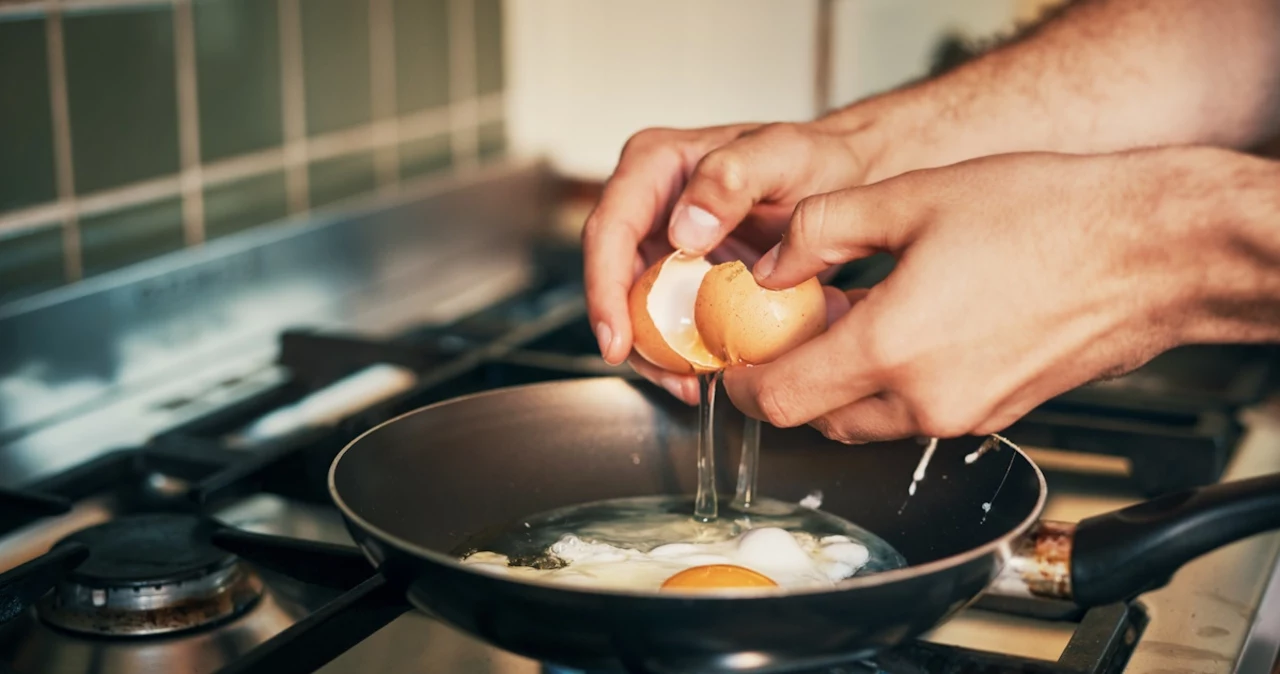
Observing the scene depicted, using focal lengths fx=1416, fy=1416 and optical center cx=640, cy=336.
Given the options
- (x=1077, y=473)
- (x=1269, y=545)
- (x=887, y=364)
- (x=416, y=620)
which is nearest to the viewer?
(x=887, y=364)

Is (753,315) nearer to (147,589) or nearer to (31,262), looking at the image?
(147,589)

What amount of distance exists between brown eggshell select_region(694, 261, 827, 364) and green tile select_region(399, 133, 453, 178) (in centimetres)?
85

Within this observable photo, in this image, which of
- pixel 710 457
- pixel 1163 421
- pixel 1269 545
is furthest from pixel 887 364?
Answer: pixel 1163 421

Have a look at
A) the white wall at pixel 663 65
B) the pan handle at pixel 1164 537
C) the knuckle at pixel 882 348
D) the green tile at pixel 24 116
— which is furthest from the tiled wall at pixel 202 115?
the pan handle at pixel 1164 537

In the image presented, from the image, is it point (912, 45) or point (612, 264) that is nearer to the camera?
point (612, 264)

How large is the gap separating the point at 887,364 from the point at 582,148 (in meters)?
1.21

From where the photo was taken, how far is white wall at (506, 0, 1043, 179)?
1.81 m

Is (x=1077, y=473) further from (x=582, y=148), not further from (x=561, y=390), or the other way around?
(x=582, y=148)

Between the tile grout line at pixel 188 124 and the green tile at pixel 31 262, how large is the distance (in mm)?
150

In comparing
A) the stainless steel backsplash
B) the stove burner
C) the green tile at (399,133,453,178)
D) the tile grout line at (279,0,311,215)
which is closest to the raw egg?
the stove burner

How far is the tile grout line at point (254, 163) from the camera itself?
114 centimetres

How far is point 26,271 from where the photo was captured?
1.12 meters

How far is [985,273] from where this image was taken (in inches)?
28.9

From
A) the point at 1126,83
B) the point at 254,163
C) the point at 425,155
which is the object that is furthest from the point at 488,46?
the point at 1126,83
